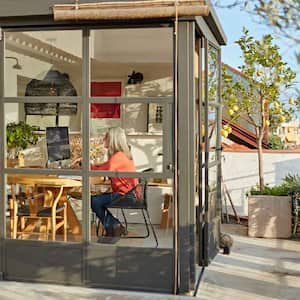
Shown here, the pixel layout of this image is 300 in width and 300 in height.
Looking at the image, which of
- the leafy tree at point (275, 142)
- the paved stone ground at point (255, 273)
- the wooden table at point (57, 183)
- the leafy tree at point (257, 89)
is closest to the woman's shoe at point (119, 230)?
the wooden table at point (57, 183)

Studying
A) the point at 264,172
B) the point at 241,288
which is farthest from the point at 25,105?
the point at 264,172

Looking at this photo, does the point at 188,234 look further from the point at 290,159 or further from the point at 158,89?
the point at 290,159

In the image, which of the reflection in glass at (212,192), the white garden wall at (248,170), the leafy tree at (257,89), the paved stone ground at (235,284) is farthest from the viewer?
the white garden wall at (248,170)

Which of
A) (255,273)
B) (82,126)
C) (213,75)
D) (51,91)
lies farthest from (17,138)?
(255,273)

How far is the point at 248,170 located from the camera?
812cm

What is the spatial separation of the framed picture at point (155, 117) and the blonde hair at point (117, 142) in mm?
260

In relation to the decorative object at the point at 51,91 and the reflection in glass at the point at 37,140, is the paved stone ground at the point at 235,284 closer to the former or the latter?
the reflection in glass at the point at 37,140

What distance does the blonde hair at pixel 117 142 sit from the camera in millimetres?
4539

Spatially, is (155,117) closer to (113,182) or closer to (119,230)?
(113,182)

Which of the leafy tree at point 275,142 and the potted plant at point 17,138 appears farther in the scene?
the leafy tree at point 275,142

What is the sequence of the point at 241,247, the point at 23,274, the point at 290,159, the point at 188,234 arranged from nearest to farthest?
the point at 188,234, the point at 23,274, the point at 241,247, the point at 290,159

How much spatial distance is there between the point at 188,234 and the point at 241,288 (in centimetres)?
70

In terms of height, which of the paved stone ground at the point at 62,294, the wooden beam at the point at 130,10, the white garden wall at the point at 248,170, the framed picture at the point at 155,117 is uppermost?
the wooden beam at the point at 130,10

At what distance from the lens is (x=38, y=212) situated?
467 centimetres
